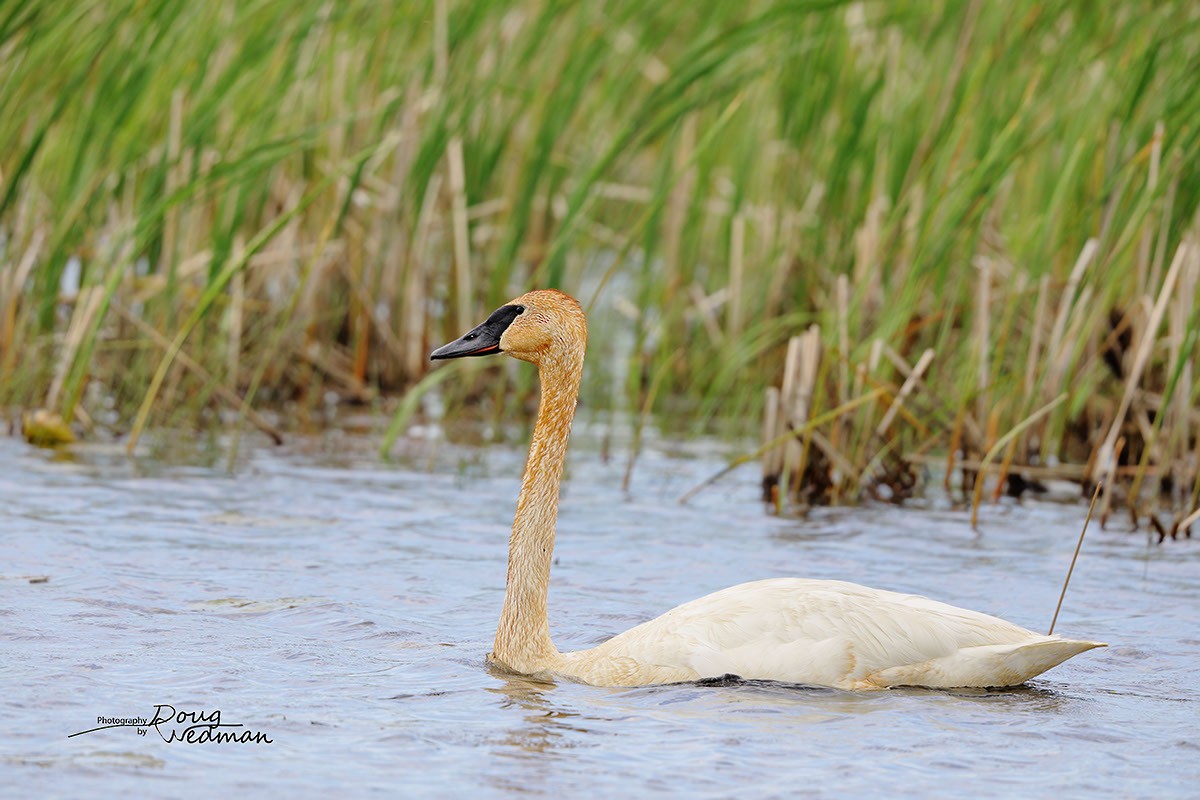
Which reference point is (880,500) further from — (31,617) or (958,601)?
(31,617)

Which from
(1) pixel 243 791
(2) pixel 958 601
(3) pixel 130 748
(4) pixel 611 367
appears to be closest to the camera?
(1) pixel 243 791

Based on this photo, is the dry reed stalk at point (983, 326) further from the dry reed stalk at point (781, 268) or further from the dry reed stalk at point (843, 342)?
the dry reed stalk at point (781, 268)

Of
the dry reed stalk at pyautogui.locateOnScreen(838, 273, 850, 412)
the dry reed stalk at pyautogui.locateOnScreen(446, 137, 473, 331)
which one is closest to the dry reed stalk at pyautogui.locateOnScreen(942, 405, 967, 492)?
the dry reed stalk at pyautogui.locateOnScreen(838, 273, 850, 412)

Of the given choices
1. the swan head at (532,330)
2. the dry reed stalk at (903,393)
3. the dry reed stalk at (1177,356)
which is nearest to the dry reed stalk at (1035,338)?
the dry reed stalk at (903,393)

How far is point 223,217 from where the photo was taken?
28.7ft

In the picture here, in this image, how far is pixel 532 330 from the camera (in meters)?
5.37

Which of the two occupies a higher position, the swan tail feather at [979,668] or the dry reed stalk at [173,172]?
the dry reed stalk at [173,172]

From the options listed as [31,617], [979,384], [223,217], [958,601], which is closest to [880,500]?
[979,384]

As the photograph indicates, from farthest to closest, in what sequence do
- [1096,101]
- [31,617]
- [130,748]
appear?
1. [1096,101]
2. [31,617]
3. [130,748]

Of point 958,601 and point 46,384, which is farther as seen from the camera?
point 46,384

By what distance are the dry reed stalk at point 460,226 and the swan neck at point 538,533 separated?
14.0 feet

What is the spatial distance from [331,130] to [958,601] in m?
5.22
